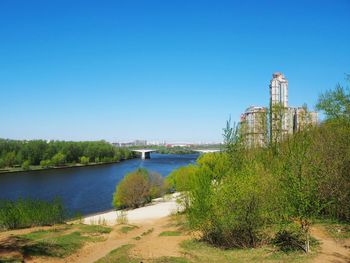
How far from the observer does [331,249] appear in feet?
44.9

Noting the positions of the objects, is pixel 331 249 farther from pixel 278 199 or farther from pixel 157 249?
pixel 157 249

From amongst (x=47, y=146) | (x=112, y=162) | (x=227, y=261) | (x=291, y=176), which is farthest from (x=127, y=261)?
(x=112, y=162)

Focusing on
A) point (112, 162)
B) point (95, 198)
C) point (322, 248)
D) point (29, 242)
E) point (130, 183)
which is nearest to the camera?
point (322, 248)

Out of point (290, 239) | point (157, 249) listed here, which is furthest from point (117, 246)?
point (290, 239)

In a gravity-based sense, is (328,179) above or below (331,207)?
above

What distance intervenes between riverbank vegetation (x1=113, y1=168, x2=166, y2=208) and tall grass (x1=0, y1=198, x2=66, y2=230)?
18.1 metres

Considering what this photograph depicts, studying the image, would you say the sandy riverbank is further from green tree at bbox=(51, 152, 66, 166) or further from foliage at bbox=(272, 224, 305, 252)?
green tree at bbox=(51, 152, 66, 166)

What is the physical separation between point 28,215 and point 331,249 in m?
18.3

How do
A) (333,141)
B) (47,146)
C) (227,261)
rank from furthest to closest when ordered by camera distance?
(47,146) < (333,141) < (227,261)

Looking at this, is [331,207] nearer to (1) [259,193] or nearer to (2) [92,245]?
(1) [259,193]

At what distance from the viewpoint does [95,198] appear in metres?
50.3

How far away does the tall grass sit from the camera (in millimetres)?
22031

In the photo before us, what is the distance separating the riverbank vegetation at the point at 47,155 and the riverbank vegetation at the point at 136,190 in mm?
59383

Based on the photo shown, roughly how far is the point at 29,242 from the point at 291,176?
40.4ft
